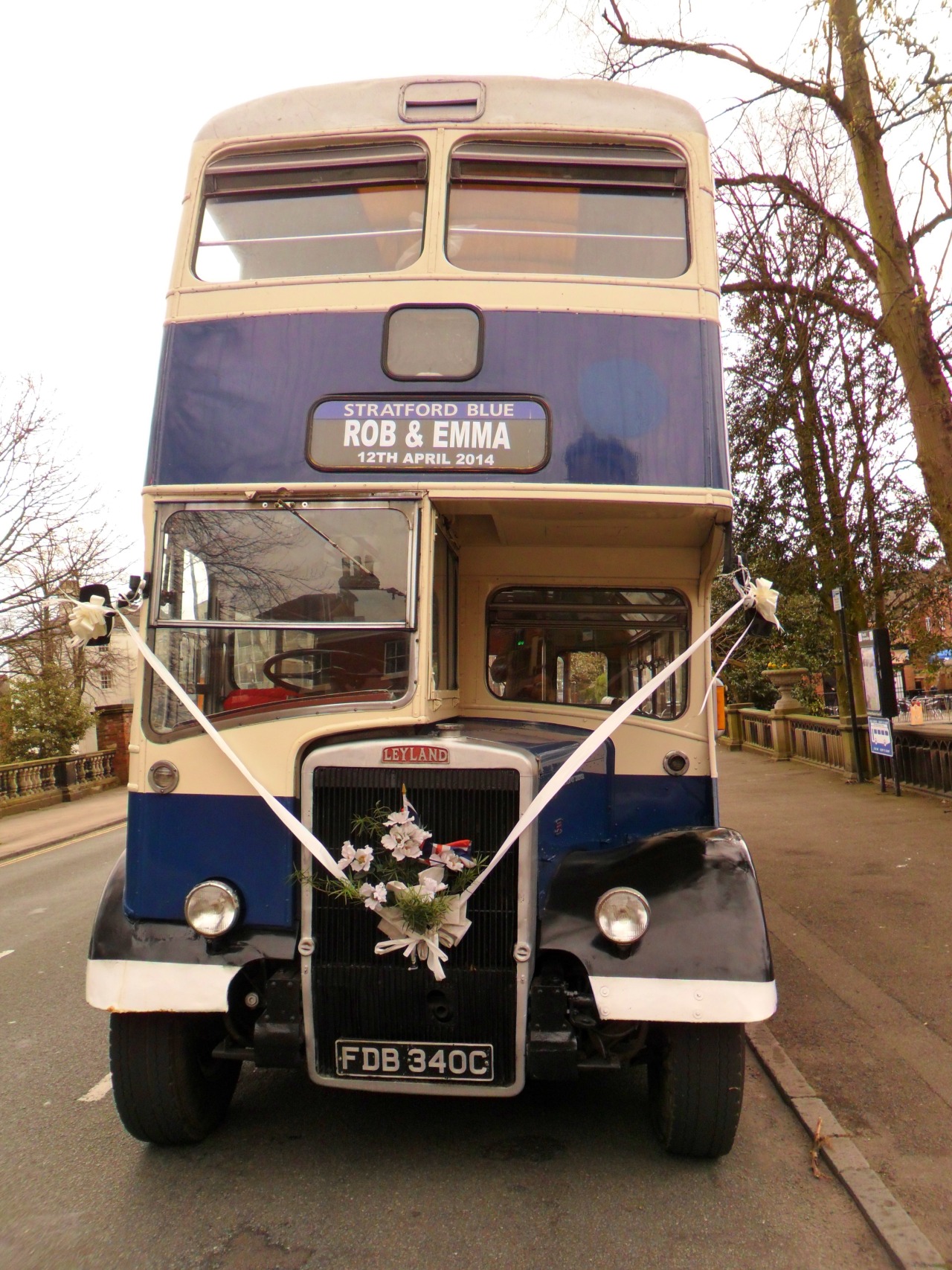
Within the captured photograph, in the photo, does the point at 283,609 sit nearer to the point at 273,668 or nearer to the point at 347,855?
the point at 273,668

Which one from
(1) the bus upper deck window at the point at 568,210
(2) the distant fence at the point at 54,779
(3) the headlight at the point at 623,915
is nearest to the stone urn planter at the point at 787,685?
(2) the distant fence at the point at 54,779

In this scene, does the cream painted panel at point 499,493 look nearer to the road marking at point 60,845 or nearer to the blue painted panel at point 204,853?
the blue painted panel at point 204,853

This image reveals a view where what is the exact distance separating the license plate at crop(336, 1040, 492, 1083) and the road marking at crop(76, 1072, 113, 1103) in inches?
63.0

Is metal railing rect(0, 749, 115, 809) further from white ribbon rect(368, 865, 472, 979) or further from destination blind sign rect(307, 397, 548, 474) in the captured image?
white ribbon rect(368, 865, 472, 979)

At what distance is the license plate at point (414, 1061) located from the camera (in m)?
3.72

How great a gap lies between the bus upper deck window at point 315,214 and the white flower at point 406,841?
7.80ft

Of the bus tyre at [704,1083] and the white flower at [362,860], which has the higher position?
the white flower at [362,860]

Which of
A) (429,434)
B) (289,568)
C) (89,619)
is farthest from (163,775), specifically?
(429,434)

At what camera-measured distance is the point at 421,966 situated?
377 centimetres

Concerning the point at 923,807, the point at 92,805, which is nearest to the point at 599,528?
the point at 923,807

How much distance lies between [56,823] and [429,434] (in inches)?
663

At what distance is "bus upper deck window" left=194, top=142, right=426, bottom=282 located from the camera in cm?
448

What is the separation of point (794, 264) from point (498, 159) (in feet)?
41.6

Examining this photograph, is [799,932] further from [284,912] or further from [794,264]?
[794,264]
